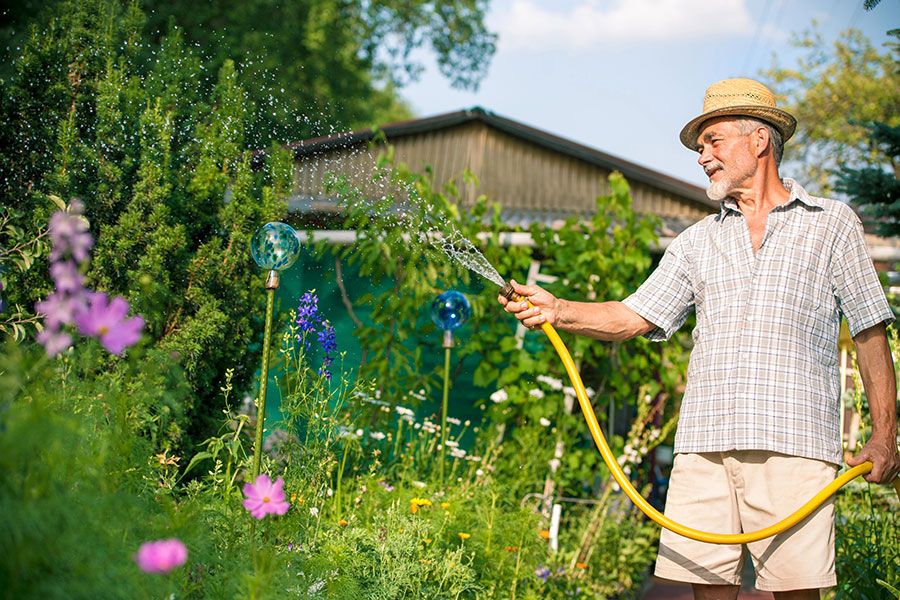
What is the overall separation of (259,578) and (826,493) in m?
1.62

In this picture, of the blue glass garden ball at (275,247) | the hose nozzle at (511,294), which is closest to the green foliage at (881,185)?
the hose nozzle at (511,294)

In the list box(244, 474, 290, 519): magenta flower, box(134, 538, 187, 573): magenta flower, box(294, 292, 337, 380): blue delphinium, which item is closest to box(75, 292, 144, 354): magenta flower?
box(134, 538, 187, 573): magenta flower

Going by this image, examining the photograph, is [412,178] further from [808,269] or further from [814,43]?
[814,43]

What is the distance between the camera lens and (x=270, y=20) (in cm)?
1653

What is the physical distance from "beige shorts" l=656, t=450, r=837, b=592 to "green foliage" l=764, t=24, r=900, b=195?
20311 millimetres

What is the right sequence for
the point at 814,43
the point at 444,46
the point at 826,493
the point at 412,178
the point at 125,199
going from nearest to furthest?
the point at 826,493 < the point at 125,199 < the point at 412,178 < the point at 444,46 < the point at 814,43

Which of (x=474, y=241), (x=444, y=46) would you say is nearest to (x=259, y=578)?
(x=474, y=241)

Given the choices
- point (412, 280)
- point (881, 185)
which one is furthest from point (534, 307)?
point (881, 185)

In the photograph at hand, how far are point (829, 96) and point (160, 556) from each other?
948 inches

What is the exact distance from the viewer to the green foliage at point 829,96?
2086 centimetres

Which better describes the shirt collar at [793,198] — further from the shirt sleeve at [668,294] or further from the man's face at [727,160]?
the shirt sleeve at [668,294]

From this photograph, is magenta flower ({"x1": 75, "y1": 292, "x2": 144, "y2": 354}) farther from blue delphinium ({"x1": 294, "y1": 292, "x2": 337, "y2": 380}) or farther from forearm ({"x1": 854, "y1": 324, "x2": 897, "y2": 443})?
forearm ({"x1": 854, "y1": 324, "x2": 897, "y2": 443})

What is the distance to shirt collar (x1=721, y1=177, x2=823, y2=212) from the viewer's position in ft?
8.16

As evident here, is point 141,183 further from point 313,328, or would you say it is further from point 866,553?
point 866,553
